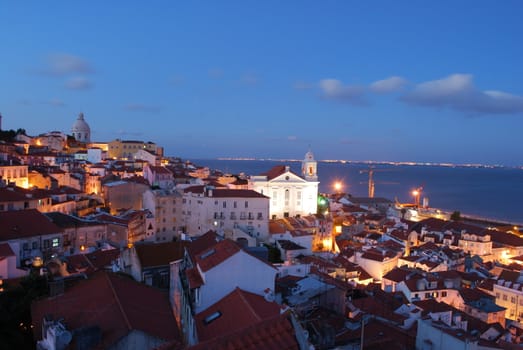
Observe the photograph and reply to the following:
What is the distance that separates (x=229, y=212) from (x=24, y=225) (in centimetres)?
1203

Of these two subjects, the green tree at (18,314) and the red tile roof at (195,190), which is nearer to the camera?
the green tree at (18,314)

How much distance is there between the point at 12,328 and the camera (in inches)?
343

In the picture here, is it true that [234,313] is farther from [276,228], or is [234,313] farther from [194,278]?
[276,228]

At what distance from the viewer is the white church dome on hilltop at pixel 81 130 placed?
60.7 meters

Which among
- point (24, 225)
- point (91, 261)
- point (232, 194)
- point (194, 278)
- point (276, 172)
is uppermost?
point (276, 172)

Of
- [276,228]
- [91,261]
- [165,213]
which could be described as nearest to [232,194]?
[276,228]

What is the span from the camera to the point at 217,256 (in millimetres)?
8906

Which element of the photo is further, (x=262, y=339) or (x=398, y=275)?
(x=398, y=275)

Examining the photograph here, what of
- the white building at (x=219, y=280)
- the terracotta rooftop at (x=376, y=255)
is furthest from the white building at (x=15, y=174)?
the white building at (x=219, y=280)

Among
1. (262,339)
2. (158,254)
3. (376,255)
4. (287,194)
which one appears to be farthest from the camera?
(287,194)

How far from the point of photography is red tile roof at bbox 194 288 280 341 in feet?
22.1

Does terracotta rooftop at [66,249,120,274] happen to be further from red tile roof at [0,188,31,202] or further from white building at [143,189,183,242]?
white building at [143,189,183,242]

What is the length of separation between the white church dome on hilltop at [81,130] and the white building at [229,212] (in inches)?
1592

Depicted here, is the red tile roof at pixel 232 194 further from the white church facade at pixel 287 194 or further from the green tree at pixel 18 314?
the green tree at pixel 18 314
